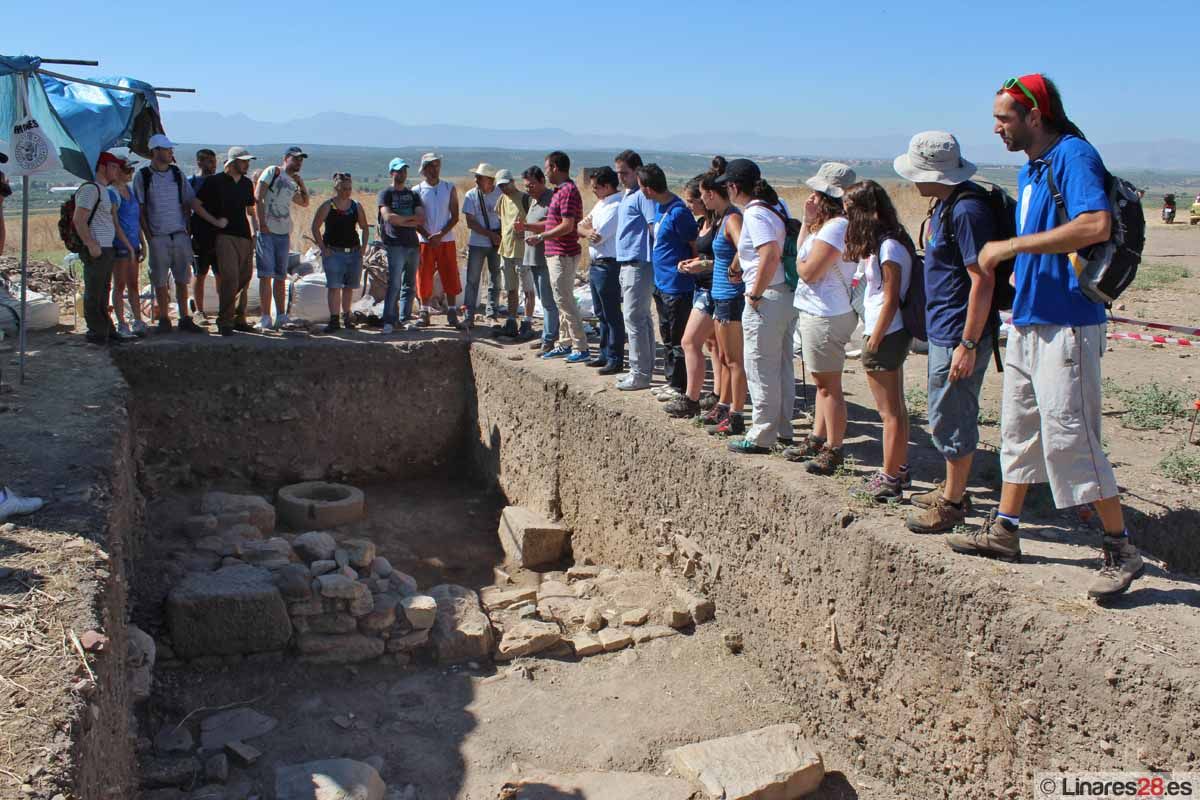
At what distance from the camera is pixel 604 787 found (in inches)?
192

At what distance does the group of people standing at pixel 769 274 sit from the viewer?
3953 millimetres

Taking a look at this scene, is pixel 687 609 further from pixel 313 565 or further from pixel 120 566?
pixel 120 566

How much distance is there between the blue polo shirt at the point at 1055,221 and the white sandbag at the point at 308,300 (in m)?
8.21

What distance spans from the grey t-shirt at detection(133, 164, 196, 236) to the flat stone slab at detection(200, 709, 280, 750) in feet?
17.9

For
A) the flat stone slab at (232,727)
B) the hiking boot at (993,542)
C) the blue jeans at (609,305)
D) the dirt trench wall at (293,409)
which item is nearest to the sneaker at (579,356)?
the blue jeans at (609,305)

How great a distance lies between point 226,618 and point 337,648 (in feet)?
2.34

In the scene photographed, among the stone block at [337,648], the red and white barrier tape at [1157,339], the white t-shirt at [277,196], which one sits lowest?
the stone block at [337,648]

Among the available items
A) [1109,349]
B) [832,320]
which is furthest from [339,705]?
[1109,349]

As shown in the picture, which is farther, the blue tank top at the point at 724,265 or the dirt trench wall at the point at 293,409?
the dirt trench wall at the point at 293,409

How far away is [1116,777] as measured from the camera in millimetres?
3650

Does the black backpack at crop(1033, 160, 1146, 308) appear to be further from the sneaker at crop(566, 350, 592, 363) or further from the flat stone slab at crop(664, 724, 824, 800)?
the sneaker at crop(566, 350, 592, 363)

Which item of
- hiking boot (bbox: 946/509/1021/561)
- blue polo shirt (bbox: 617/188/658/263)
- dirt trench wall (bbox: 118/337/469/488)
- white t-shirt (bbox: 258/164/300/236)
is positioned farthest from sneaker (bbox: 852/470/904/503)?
white t-shirt (bbox: 258/164/300/236)

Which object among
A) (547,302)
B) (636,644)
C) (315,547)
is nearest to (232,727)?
(315,547)

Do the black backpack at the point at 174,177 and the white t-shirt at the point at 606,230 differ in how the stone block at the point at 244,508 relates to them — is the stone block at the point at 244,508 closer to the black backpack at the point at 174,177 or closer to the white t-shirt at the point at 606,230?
the black backpack at the point at 174,177
